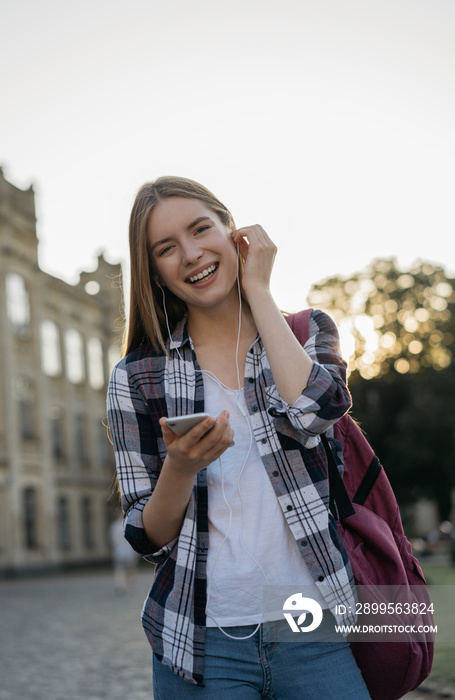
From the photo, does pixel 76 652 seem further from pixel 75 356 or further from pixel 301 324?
pixel 75 356

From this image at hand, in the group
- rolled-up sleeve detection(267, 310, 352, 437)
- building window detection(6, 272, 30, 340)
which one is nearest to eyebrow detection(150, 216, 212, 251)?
rolled-up sleeve detection(267, 310, 352, 437)

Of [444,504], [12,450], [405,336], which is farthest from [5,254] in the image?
[444,504]

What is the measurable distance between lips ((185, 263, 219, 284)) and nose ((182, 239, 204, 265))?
0.04 m

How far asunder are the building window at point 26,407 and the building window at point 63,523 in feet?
17.8

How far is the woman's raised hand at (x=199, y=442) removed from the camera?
2.15 meters

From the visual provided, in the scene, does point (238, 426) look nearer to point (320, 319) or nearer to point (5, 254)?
point (320, 319)

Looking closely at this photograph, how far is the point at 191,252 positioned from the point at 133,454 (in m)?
0.63

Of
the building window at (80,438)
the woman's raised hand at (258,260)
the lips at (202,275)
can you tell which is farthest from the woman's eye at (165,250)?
the building window at (80,438)

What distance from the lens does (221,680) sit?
2.31 meters

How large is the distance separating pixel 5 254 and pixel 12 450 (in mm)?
8086

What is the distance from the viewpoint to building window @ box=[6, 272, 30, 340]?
37281 millimetres

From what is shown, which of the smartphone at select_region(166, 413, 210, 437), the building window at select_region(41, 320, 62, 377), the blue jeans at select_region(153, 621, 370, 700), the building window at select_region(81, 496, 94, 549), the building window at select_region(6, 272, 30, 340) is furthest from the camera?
the building window at select_region(81, 496, 94, 549)

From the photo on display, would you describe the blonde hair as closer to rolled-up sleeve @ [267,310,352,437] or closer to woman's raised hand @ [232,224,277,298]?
woman's raised hand @ [232,224,277,298]

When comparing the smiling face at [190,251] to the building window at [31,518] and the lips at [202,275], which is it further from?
the building window at [31,518]
